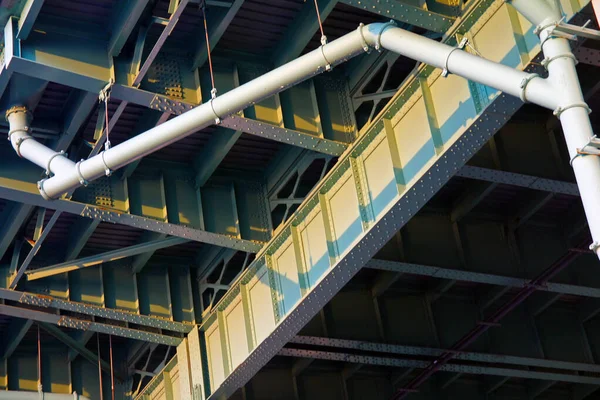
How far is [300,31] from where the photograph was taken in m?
20.2

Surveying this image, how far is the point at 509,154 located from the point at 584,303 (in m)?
7.57

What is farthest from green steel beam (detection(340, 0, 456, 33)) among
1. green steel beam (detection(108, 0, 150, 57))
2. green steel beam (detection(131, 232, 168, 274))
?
green steel beam (detection(131, 232, 168, 274))

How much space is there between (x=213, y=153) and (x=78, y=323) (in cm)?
536

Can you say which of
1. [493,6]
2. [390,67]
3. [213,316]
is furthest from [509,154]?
[213,316]

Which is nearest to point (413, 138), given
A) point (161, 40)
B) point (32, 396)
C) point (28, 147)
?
point (161, 40)

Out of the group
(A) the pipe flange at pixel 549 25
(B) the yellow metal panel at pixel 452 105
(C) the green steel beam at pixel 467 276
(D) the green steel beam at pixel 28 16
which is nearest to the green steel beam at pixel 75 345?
(C) the green steel beam at pixel 467 276

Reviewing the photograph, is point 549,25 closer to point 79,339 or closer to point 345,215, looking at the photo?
point 345,215

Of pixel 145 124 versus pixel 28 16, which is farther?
pixel 145 124

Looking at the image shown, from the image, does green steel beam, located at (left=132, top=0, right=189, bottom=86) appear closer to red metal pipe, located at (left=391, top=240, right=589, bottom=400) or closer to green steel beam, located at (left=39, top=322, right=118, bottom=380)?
red metal pipe, located at (left=391, top=240, right=589, bottom=400)

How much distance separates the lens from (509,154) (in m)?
20.8

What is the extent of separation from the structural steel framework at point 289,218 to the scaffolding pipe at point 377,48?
199 cm

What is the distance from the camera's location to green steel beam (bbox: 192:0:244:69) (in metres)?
19.4

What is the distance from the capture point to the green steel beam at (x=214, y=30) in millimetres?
19406

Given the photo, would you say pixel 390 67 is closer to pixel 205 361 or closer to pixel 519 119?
pixel 519 119
